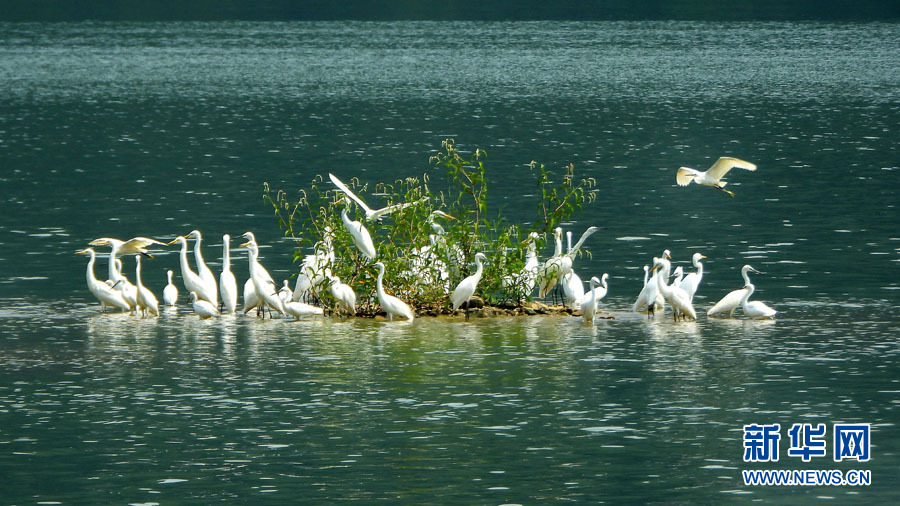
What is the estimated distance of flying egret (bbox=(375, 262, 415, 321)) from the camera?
25.3m

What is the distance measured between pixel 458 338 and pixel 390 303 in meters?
1.50

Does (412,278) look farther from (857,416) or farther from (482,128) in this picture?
(482,128)

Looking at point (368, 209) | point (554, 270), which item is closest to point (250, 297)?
point (368, 209)

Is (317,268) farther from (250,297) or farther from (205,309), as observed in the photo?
(205,309)

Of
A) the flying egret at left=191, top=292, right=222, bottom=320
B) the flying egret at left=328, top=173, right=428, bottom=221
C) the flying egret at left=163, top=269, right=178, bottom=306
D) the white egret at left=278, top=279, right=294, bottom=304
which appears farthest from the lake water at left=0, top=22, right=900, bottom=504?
the flying egret at left=328, top=173, right=428, bottom=221

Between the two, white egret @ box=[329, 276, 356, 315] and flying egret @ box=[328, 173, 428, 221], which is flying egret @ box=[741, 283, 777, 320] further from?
white egret @ box=[329, 276, 356, 315]

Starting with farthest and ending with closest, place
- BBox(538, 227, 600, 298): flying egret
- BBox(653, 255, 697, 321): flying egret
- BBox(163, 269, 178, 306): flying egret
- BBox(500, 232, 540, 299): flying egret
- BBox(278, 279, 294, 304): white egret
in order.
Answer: BBox(163, 269, 178, 306): flying egret < BBox(538, 227, 600, 298): flying egret < BBox(500, 232, 540, 299): flying egret < BBox(278, 279, 294, 304): white egret < BBox(653, 255, 697, 321): flying egret

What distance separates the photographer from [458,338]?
80.4ft

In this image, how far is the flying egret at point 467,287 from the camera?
25625 millimetres

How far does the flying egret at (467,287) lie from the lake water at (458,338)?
1.51ft

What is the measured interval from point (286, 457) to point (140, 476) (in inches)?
63.8

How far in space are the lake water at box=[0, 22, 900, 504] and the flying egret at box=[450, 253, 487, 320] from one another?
1.51 feet

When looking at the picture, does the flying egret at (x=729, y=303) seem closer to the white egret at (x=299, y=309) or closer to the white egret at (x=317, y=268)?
the white egret at (x=317, y=268)

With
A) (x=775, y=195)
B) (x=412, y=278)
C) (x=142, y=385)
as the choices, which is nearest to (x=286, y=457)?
(x=142, y=385)
